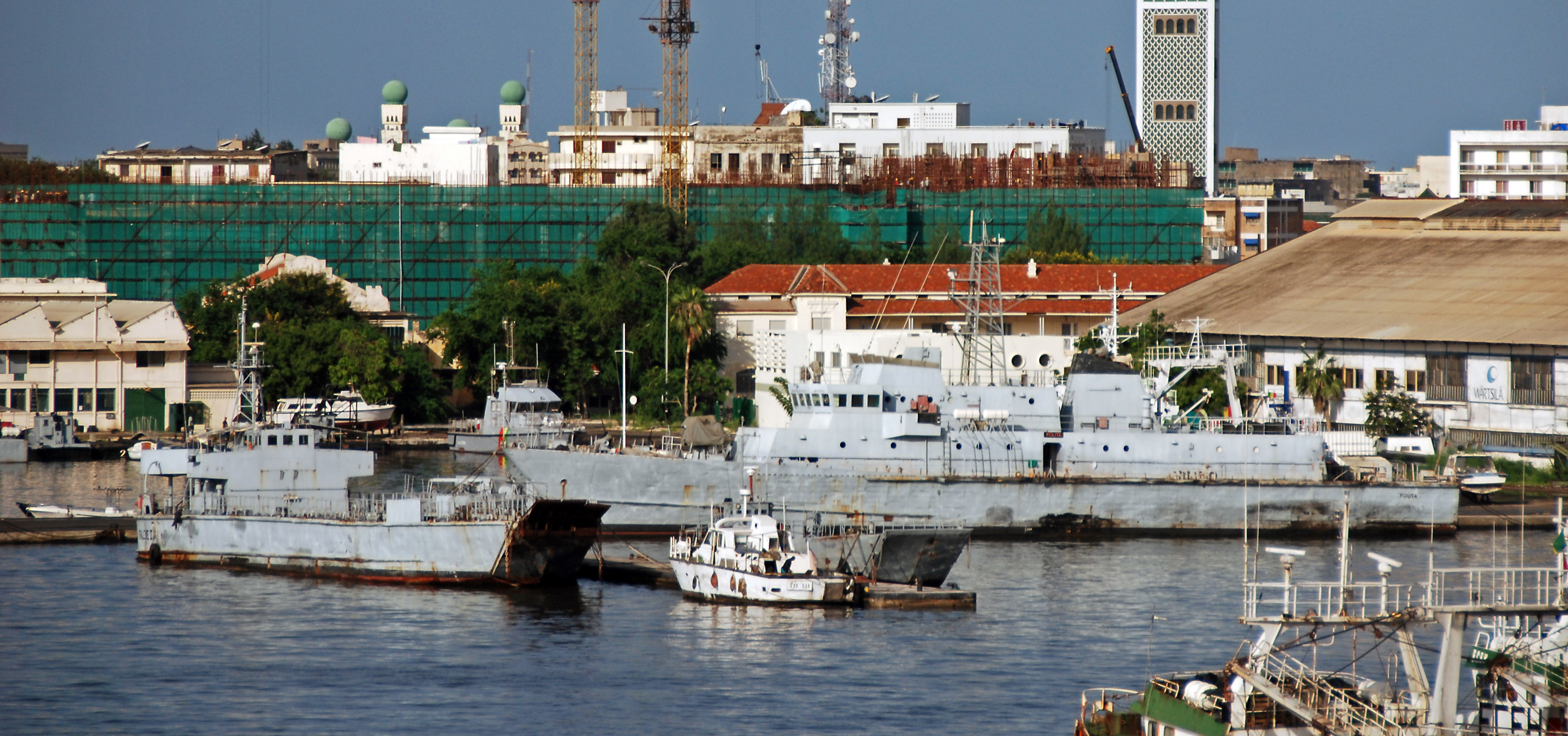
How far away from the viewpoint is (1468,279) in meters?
78.1

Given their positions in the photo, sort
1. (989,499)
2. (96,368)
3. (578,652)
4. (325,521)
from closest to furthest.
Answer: (578,652)
(325,521)
(989,499)
(96,368)

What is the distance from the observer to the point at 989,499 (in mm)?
55062

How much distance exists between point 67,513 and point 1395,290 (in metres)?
52.3

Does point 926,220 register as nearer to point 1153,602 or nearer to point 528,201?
point 528,201

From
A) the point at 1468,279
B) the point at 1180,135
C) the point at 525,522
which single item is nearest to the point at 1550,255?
the point at 1468,279

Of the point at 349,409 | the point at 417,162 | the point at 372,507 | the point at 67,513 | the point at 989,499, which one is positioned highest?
the point at 417,162

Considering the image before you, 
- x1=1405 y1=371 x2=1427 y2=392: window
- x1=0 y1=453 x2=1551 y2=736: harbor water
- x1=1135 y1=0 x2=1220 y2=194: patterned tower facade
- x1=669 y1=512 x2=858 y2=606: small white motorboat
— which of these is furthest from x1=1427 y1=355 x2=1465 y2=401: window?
x1=1135 y1=0 x2=1220 y2=194: patterned tower facade

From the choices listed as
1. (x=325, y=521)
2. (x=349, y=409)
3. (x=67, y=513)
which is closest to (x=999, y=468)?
(x=325, y=521)

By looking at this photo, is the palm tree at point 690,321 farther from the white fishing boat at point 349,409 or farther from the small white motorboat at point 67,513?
the small white motorboat at point 67,513

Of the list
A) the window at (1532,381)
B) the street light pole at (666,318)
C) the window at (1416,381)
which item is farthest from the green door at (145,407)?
the window at (1532,381)

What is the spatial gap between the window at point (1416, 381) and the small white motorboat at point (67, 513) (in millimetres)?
45817

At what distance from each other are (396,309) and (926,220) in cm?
3199

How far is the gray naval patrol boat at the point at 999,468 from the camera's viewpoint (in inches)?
2131

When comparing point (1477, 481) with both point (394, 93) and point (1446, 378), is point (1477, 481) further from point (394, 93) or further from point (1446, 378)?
point (394, 93)
